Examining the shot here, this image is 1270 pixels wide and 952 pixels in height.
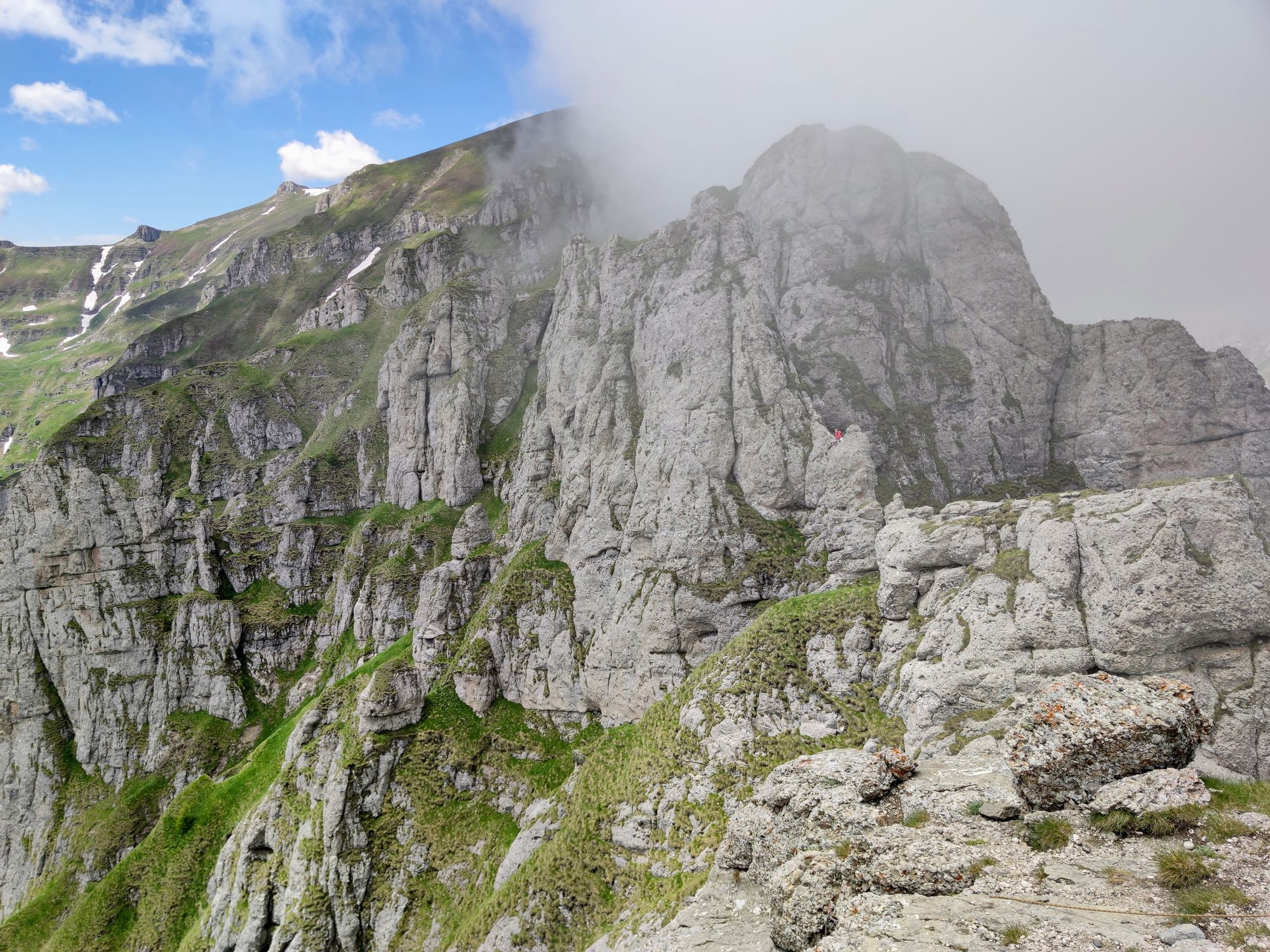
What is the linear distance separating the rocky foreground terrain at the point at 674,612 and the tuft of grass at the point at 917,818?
0.37m

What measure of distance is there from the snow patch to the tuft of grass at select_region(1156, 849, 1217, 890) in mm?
181463

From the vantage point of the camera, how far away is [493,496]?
9050 cm

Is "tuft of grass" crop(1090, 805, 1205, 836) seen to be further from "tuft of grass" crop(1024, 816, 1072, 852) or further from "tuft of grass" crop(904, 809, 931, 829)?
"tuft of grass" crop(904, 809, 931, 829)

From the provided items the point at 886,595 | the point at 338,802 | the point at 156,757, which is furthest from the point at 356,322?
the point at 886,595

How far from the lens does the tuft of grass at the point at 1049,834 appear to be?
13.4m

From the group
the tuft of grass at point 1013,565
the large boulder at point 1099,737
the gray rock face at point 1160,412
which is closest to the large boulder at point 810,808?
the large boulder at point 1099,737

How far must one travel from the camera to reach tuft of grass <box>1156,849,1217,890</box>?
424 inches

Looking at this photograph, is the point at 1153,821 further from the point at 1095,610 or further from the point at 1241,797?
the point at 1095,610

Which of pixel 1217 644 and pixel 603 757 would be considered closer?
pixel 1217 644

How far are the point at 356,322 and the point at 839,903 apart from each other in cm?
14906

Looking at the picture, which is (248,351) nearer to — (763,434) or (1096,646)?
(763,434)

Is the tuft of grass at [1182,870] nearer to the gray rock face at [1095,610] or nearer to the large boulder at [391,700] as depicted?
the gray rock face at [1095,610]

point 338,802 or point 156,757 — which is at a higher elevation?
point 338,802

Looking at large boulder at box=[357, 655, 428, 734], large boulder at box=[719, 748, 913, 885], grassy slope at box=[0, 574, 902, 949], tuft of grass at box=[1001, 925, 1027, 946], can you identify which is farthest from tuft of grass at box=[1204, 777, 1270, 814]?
large boulder at box=[357, 655, 428, 734]
